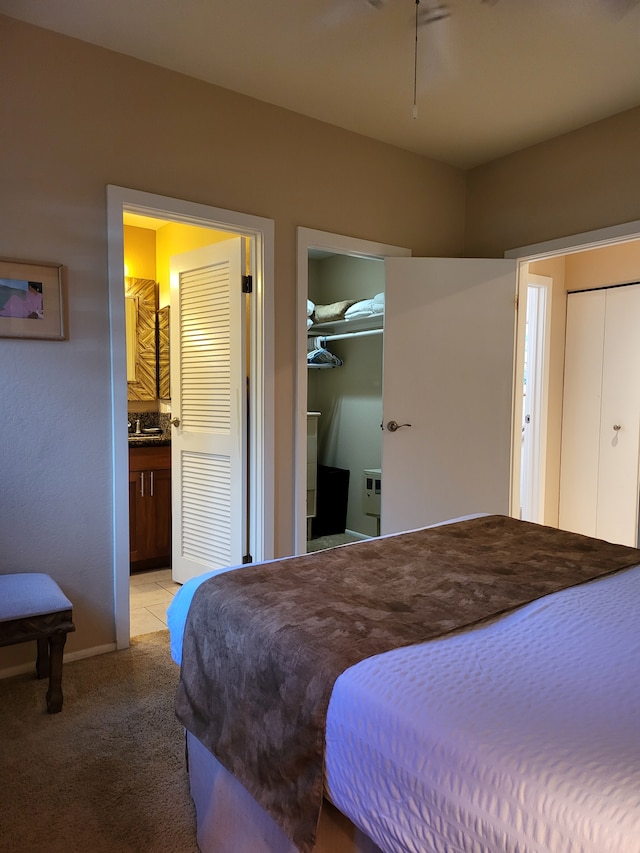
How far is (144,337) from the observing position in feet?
14.7

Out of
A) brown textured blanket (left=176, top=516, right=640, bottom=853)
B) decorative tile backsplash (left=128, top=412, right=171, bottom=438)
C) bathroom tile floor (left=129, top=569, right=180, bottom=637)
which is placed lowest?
bathroom tile floor (left=129, top=569, right=180, bottom=637)

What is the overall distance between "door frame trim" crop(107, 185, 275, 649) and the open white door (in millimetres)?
845

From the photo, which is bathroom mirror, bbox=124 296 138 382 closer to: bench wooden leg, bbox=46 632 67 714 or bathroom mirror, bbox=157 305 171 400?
bathroom mirror, bbox=157 305 171 400

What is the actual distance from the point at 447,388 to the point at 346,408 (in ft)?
5.20

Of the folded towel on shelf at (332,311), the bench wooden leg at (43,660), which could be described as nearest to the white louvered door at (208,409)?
the bench wooden leg at (43,660)

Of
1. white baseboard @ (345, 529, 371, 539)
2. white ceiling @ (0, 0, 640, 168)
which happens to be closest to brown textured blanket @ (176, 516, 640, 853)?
white ceiling @ (0, 0, 640, 168)

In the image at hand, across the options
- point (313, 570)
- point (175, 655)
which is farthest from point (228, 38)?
point (175, 655)

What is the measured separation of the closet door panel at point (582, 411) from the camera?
4371 millimetres

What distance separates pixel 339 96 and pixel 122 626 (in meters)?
2.88

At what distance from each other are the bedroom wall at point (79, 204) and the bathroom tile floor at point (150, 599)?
0.36 meters

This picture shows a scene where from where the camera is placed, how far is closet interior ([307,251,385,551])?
186 inches

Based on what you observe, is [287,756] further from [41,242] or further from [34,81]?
[34,81]

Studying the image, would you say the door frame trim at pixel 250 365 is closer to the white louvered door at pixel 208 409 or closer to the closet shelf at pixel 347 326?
the white louvered door at pixel 208 409

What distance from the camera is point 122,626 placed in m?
2.72
